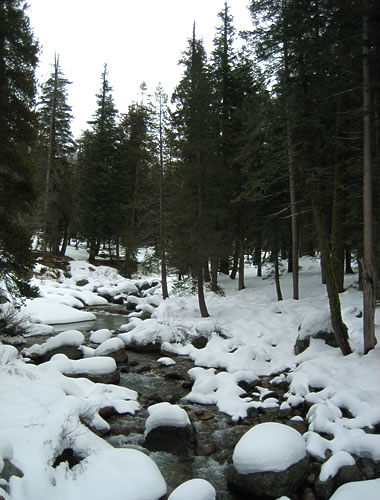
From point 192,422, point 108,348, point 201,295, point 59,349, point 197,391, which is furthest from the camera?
point 201,295

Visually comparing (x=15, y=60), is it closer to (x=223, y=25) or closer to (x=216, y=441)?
(x=216, y=441)

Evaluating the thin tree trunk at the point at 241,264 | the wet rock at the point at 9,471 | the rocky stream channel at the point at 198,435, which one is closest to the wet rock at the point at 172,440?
the rocky stream channel at the point at 198,435

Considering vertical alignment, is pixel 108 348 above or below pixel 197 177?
below

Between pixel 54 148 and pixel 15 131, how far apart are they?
1845cm

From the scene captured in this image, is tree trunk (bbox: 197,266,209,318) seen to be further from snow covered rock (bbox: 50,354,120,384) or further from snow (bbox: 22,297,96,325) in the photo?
snow covered rock (bbox: 50,354,120,384)

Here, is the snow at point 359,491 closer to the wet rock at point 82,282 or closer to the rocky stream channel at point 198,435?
the rocky stream channel at point 198,435

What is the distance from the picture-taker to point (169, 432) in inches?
262

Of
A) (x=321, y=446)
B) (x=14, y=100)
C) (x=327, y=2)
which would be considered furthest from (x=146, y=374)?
(x=327, y=2)

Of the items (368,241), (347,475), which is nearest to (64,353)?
(347,475)

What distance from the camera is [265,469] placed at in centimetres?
529

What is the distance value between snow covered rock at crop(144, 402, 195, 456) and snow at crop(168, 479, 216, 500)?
177cm

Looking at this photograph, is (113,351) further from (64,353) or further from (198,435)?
(198,435)

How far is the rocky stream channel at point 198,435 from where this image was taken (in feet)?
17.9

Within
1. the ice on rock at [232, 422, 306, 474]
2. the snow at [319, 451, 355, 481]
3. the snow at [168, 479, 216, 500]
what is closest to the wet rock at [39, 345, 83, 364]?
the ice on rock at [232, 422, 306, 474]
